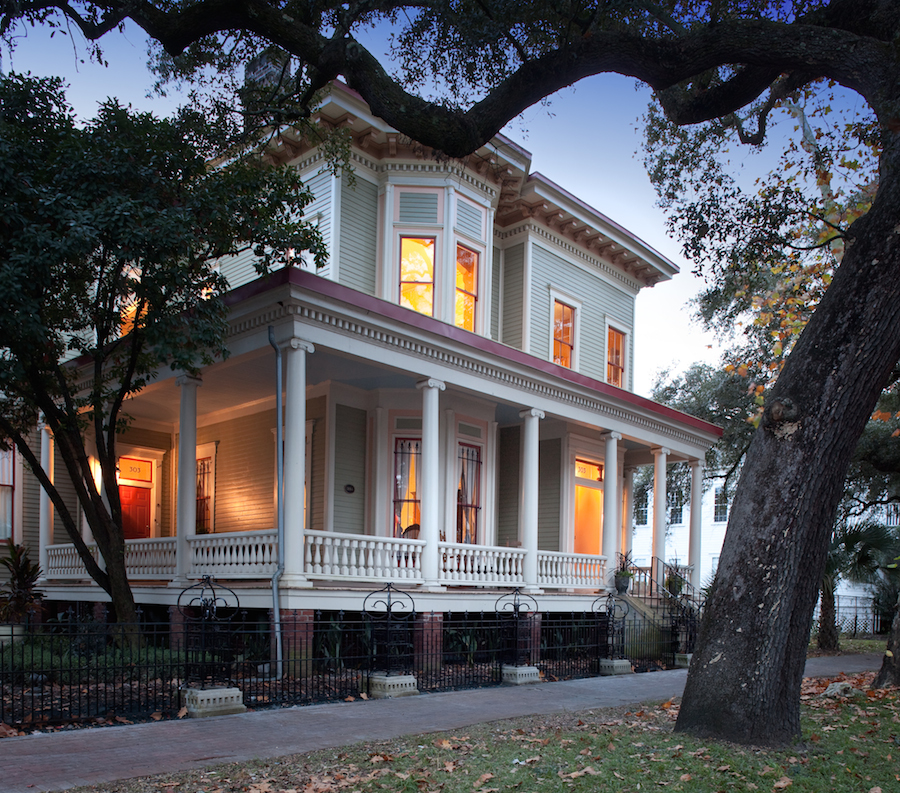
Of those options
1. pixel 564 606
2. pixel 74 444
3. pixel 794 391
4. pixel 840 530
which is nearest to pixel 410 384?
pixel 564 606

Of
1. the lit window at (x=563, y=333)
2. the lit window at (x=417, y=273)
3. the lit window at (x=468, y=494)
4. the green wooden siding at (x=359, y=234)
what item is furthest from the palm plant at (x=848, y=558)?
the green wooden siding at (x=359, y=234)

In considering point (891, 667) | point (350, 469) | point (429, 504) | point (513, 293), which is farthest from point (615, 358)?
point (891, 667)

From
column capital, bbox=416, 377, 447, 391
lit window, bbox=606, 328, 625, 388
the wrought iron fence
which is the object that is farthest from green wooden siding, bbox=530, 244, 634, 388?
the wrought iron fence

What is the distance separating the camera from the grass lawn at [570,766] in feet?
21.1

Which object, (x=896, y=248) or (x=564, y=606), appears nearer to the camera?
(x=896, y=248)

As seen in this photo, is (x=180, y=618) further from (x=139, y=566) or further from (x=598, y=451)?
(x=598, y=451)

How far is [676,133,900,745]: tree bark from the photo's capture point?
7766 mm

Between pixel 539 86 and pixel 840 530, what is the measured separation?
625 inches

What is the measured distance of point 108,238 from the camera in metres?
11.2

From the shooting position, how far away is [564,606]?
1689 centimetres

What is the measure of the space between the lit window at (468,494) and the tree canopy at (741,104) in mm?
8122

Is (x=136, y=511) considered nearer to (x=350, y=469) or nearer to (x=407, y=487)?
(x=350, y=469)

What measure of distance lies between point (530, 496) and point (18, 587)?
10308mm

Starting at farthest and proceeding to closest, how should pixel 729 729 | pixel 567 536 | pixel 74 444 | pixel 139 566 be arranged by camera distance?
pixel 567 536, pixel 139 566, pixel 74 444, pixel 729 729
